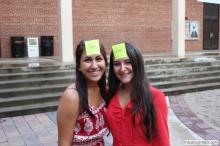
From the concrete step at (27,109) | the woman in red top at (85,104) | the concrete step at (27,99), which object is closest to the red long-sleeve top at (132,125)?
the woman in red top at (85,104)

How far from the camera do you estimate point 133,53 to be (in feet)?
6.92

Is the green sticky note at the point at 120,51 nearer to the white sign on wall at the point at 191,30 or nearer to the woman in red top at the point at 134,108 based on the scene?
the woman in red top at the point at 134,108

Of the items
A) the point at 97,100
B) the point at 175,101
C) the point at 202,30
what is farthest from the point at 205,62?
the point at 97,100

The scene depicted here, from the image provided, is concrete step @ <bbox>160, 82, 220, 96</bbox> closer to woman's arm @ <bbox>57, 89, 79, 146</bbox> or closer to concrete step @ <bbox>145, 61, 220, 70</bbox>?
concrete step @ <bbox>145, 61, 220, 70</bbox>

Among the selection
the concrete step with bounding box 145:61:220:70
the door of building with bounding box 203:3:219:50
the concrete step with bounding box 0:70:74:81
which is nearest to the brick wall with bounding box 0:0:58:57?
the concrete step with bounding box 0:70:74:81

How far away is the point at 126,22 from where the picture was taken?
16766 mm

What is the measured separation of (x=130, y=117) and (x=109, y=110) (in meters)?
0.15

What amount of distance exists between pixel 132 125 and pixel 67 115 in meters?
0.39

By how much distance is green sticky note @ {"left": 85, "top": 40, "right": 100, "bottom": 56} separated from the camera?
215cm

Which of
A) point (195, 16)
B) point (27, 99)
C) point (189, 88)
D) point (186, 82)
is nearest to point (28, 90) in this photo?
point (27, 99)

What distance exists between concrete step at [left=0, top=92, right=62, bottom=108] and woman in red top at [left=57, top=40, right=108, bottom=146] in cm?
585

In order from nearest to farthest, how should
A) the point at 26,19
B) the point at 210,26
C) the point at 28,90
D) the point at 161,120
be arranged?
the point at 161,120 < the point at 28,90 < the point at 26,19 < the point at 210,26

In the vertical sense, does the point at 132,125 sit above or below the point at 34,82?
above

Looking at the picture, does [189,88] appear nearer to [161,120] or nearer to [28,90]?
[28,90]
